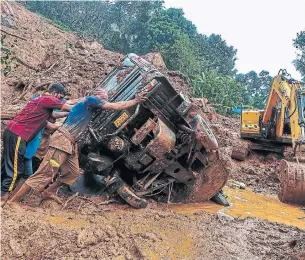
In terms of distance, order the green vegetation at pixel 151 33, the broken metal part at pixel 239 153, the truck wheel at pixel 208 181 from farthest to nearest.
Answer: the green vegetation at pixel 151 33
the broken metal part at pixel 239 153
the truck wheel at pixel 208 181

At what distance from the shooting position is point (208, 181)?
5.94 metres

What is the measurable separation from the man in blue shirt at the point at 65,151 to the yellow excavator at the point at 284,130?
11.8 ft

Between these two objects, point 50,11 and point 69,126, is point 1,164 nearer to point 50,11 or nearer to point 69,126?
point 69,126

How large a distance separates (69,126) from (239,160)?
26.1ft

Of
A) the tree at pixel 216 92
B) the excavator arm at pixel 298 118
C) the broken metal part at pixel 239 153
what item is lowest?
the broken metal part at pixel 239 153

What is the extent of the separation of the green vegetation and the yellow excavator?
17.6 m

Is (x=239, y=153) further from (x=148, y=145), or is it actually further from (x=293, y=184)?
(x=148, y=145)

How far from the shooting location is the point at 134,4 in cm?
3688

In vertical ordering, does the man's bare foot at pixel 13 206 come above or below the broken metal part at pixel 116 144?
below

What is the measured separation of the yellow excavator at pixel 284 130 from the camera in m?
7.01

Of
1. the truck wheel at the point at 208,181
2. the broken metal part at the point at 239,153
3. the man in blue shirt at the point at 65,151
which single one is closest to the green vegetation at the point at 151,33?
the broken metal part at the point at 239,153

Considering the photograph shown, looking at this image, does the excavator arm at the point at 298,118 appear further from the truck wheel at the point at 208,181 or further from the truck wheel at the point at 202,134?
the truck wheel at the point at 202,134

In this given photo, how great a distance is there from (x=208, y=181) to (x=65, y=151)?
2348 millimetres

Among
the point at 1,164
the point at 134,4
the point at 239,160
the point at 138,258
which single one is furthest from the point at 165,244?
the point at 134,4
